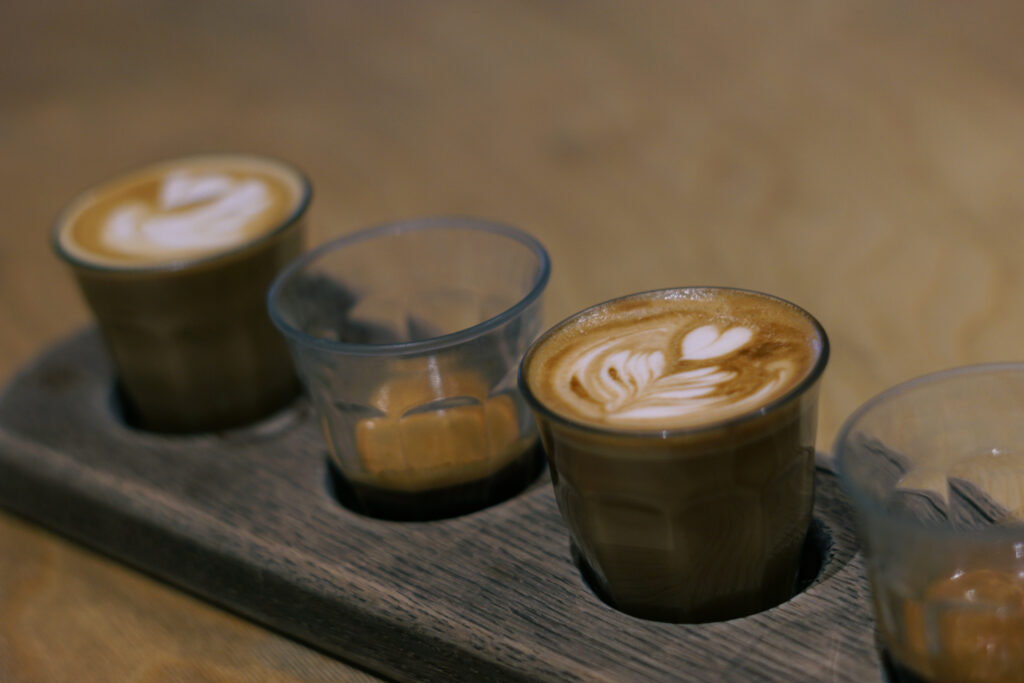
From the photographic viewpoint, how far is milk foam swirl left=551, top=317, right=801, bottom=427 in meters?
0.46

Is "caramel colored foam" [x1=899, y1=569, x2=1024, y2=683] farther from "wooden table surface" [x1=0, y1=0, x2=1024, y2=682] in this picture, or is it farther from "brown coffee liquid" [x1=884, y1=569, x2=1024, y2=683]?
"wooden table surface" [x1=0, y1=0, x2=1024, y2=682]

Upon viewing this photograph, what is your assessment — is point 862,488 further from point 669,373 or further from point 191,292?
point 191,292

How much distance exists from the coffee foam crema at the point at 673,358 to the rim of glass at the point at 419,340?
0.13 feet

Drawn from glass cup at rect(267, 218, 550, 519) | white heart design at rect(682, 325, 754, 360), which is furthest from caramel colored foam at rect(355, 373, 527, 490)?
white heart design at rect(682, 325, 754, 360)

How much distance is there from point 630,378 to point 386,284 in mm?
223

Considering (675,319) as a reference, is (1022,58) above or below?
below

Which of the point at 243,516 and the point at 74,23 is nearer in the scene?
the point at 243,516

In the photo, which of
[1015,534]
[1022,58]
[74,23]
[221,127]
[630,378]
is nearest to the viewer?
[1015,534]

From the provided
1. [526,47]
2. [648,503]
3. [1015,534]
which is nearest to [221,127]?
[526,47]

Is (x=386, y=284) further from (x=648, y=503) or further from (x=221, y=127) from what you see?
(x=221, y=127)

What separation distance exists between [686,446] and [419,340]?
0.57 ft

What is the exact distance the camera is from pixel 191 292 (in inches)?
25.7

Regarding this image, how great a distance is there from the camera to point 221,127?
4.06ft

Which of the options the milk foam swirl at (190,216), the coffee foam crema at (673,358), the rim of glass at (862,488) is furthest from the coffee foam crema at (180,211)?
the rim of glass at (862,488)
